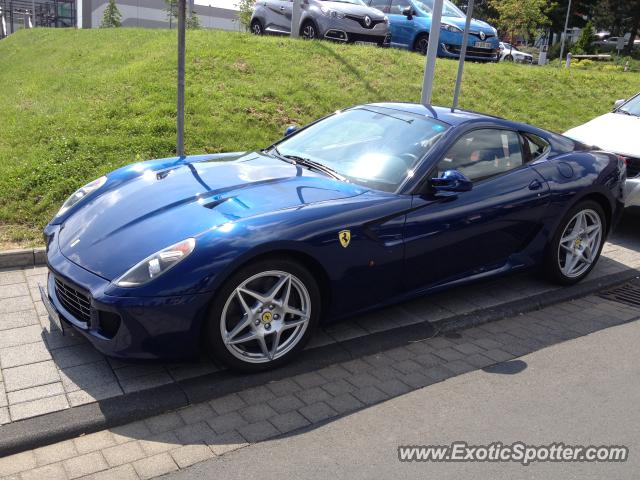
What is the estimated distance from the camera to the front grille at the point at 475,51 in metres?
13.5

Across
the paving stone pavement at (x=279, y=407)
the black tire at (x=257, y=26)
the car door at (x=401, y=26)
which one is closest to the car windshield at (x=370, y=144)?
the paving stone pavement at (x=279, y=407)

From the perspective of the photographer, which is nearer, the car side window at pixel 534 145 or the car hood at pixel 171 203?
the car hood at pixel 171 203

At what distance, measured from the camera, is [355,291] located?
394cm

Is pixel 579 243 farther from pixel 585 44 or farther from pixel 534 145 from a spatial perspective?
pixel 585 44

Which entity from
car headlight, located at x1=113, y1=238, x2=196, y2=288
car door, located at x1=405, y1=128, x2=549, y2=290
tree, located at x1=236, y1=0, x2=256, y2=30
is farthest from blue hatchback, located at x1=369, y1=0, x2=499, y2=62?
tree, located at x1=236, y1=0, x2=256, y2=30

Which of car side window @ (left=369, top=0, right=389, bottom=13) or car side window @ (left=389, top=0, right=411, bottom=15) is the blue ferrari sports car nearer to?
car side window @ (left=389, top=0, right=411, bottom=15)

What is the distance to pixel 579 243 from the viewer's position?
5.37 metres

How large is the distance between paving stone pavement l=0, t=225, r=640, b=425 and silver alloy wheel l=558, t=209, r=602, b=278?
49cm

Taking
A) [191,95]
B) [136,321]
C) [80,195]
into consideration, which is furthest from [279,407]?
[191,95]

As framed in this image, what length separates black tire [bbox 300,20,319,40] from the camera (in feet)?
42.2

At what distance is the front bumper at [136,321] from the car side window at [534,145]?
302cm

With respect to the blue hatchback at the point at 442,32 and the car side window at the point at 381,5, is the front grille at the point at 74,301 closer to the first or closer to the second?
the blue hatchback at the point at 442,32

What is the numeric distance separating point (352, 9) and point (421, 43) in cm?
194

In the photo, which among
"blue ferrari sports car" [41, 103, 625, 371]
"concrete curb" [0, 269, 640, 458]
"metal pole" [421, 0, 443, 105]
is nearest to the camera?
"concrete curb" [0, 269, 640, 458]
